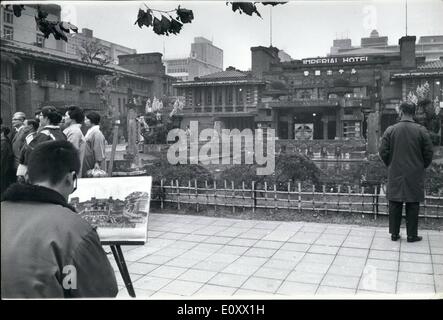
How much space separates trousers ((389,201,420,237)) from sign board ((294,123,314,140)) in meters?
30.3

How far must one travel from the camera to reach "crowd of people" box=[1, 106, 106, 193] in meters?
5.18

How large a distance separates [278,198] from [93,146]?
386 cm

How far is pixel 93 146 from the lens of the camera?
6004mm

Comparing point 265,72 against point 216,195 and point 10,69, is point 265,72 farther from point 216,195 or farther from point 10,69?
point 216,195

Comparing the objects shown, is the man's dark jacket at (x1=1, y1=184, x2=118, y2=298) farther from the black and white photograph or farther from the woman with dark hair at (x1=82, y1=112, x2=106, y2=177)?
the woman with dark hair at (x1=82, y1=112, x2=106, y2=177)

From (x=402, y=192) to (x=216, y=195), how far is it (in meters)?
3.64

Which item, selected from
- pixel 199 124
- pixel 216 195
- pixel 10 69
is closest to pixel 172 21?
pixel 216 195

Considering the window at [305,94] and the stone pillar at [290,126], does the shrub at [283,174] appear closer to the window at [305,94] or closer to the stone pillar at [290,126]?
the stone pillar at [290,126]

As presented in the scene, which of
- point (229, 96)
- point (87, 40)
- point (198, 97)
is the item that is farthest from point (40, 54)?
point (229, 96)

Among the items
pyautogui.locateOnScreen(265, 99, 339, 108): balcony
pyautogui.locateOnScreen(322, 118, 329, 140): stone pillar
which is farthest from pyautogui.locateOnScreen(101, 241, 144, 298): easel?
pyautogui.locateOnScreen(322, 118, 329, 140): stone pillar

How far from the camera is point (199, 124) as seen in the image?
3862 cm

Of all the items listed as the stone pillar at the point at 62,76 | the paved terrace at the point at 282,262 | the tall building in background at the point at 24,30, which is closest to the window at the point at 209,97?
the tall building in background at the point at 24,30

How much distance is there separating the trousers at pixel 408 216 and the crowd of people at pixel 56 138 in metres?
4.35

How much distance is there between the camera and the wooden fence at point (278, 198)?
23.9 ft
